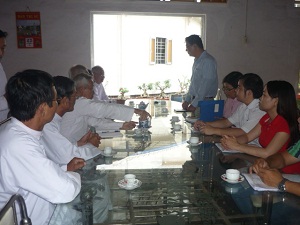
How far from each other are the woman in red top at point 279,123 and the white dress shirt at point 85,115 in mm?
1140

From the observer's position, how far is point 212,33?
16.7 ft

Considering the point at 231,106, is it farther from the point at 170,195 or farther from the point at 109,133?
the point at 170,195

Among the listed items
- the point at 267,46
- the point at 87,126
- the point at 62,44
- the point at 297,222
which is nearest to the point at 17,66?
the point at 62,44

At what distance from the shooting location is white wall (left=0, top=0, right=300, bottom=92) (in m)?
4.73

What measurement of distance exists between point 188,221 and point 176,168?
588 millimetres

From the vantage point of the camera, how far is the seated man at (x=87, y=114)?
8.38ft

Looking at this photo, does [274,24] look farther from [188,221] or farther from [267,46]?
[188,221]

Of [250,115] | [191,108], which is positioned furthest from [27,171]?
[191,108]

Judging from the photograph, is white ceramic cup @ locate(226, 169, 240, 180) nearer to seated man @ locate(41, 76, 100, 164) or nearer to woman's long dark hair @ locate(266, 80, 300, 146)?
woman's long dark hair @ locate(266, 80, 300, 146)

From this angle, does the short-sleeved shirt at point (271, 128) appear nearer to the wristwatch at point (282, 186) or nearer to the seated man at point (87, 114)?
the wristwatch at point (282, 186)

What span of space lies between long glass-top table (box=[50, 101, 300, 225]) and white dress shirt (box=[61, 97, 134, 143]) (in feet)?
2.23

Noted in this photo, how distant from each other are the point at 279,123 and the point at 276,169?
0.43 metres

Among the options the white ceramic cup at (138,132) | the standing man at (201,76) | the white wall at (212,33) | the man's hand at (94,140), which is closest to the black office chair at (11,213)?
the man's hand at (94,140)

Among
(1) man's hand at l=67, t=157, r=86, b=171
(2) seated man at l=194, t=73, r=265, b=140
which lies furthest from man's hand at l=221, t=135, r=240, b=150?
(1) man's hand at l=67, t=157, r=86, b=171
